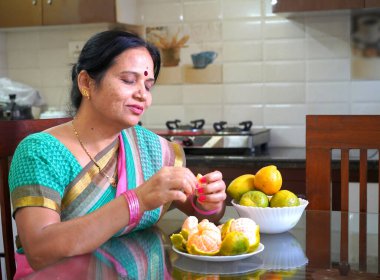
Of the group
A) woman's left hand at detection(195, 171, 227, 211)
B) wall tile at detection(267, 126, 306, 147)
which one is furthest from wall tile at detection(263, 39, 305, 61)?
woman's left hand at detection(195, 171, 227, 211)

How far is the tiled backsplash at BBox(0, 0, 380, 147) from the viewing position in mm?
3168

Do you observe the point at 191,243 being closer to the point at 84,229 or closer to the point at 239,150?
the point at 84,229

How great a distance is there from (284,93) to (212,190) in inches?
72.4

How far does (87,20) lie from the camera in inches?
127

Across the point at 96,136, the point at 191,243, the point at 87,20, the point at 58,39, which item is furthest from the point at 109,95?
the point at 58,39

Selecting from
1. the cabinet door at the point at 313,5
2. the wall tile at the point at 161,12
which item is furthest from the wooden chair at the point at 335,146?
the wall tile at the point at 161,12

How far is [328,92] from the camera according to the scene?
3.19 m

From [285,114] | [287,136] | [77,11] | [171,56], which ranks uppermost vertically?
[77,11]

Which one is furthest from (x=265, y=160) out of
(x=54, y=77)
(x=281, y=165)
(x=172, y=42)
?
(x=54, y=77)

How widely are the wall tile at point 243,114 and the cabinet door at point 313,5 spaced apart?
0.60 m

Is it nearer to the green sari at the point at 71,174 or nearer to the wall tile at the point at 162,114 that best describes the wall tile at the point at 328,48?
the wall tile at the point at 162,114

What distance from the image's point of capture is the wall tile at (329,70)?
10.4 feet

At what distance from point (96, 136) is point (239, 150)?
1.36 meters

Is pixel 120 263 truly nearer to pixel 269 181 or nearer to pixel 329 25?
pixel 269 181
